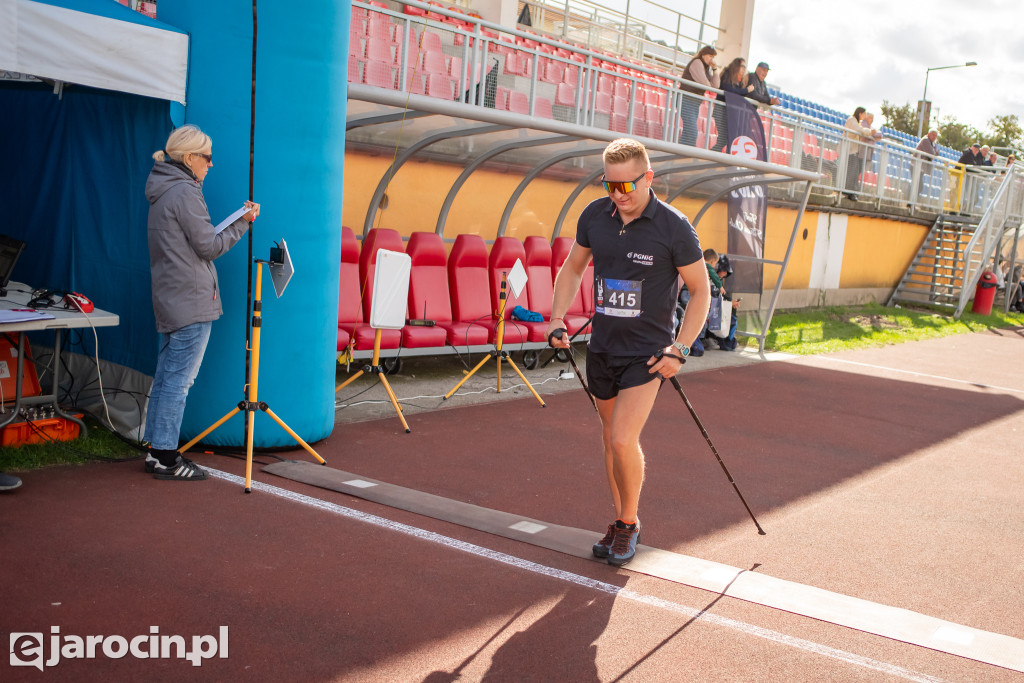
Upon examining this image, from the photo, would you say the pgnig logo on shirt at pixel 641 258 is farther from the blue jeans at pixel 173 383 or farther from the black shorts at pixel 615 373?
the blue jeans at pixel 173 383

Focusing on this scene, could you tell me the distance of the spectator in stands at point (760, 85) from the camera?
15070 millimetres

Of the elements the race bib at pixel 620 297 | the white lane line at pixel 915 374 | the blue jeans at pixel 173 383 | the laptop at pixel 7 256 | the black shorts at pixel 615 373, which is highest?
the race bib at pixel 620 297

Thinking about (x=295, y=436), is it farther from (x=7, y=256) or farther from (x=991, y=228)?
(x=991, y=228)

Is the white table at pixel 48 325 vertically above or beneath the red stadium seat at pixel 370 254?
beneath

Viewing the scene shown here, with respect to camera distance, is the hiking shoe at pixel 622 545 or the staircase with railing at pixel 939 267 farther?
the staircase with railing at pixel 939 267

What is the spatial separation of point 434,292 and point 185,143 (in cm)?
472

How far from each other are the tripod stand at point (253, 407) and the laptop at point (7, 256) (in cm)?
172

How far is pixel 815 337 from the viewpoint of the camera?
16.4m

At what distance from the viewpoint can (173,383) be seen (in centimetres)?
554

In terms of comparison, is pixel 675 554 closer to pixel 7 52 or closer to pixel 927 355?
pixel 7 52

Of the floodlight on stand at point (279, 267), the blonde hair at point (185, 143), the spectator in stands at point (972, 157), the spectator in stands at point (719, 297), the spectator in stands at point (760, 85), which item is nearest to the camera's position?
the blonde hair at point (185, 143)

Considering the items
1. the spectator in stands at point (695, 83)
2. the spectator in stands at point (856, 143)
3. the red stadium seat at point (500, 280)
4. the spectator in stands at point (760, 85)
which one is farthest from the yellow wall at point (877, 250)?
the red stadium seat at point (500, 280)

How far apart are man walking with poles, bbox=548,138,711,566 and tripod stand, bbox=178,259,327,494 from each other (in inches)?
79.2

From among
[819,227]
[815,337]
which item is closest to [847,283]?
[819,227]
